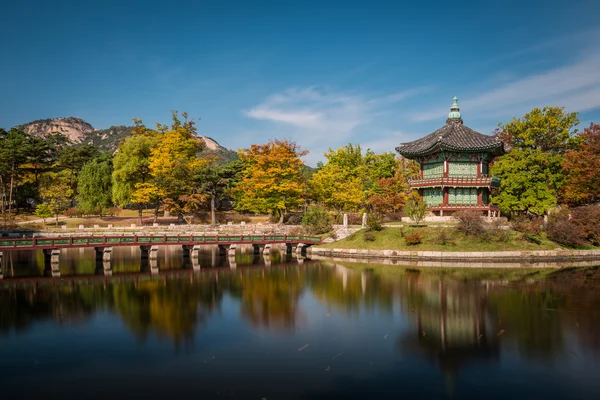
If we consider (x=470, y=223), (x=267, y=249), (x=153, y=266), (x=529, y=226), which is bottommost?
(x=153, y=266)

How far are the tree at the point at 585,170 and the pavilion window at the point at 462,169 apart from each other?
907 centimetres

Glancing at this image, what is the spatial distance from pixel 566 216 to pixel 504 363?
3243cm

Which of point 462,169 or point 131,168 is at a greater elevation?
point 131,168

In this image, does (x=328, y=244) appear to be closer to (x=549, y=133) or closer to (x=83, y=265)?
(x=83, y=265)

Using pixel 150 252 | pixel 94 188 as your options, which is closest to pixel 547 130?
pixel 150 252

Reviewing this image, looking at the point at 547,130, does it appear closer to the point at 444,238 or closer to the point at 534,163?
Answer: the point at 534,163

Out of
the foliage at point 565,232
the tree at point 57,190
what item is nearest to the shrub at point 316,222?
the foliage at point 565,232

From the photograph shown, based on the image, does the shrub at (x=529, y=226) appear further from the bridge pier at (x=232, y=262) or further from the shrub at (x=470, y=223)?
the bridge pier at (x=232, y=262)

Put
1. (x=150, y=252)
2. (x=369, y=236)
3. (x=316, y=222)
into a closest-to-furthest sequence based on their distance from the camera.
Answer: (x=150, y=252), (x=369, y=236), (x=316, y=222)

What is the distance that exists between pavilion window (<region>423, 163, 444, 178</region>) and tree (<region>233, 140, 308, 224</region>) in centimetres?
1551

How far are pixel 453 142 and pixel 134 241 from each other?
35.8 metres

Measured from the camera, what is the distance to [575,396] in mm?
11633

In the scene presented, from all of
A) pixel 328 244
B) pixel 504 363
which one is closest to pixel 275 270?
pixel 328 244

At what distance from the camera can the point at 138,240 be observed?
3759cm
